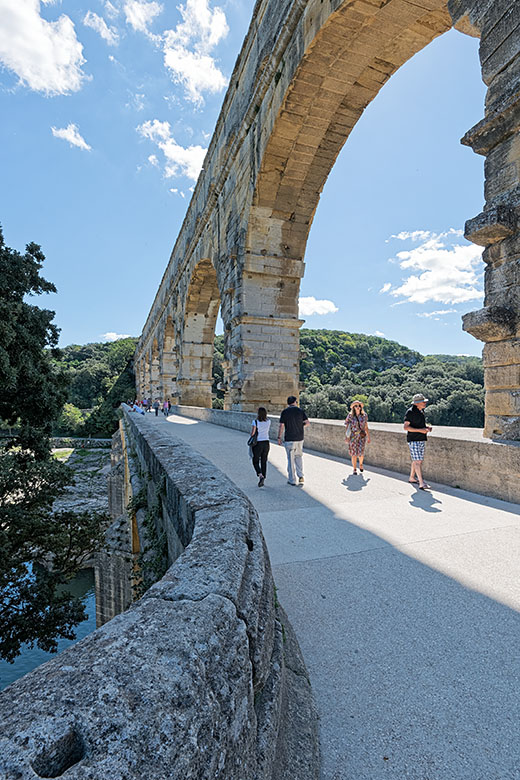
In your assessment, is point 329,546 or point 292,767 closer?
point 292,767

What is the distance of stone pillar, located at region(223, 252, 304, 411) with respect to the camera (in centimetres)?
1079

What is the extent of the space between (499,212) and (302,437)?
3290 millimetres

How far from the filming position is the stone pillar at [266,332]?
35.4 ft

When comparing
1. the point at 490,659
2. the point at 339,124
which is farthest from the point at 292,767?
the point at 339,124

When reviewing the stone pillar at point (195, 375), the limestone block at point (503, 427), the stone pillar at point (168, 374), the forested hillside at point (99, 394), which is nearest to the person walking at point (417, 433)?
the limestone block at point (503, 427)

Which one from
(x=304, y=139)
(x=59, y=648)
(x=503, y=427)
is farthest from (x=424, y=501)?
(x=59, y=648)

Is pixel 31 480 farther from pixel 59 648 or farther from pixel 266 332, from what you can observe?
pixel 266 332

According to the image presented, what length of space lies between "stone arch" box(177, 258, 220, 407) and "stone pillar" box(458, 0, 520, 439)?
51.6ft

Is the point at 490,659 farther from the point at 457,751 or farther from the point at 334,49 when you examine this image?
the point at 334,49

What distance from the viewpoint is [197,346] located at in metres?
20.7

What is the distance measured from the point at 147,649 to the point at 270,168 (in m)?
10.7

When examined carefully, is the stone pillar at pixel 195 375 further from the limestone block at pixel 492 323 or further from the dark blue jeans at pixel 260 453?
the limestone block at pixel 492 323

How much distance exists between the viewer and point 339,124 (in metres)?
8.69

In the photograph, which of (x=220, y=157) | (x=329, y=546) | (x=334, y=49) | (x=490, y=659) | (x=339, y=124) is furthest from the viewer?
(x=220, y=157)
